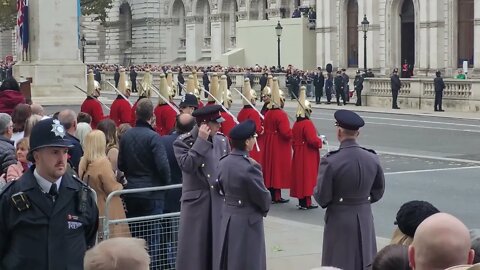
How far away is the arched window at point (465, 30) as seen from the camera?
48.3 metres

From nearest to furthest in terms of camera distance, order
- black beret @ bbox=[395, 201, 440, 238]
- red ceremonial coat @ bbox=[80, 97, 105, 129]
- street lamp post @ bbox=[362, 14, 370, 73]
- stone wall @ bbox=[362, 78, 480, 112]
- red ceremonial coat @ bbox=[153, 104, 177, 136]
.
→ black beret @ bbox=[395, 201, 440, 238] → red ceremonial coat @ bbox=[153, 104, 177, 136] → red ceremonial coat @ bbox=[80, 97, 105, 129] → stone wall @ bbox=[362, 78, 480, 112] → street lamp post @ bbox=[362, 14, 370, 73]

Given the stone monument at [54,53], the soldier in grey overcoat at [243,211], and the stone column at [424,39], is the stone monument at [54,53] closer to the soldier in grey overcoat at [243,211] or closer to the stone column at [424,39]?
the soldier in grey overcoat at [243,211]

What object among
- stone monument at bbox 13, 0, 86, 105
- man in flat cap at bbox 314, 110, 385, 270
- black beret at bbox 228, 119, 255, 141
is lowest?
man in flat cap at bbox 314, 110, 385, 270

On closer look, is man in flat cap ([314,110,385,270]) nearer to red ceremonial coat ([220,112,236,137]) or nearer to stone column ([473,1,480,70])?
red ceremonial coat ([220,112,236,137])

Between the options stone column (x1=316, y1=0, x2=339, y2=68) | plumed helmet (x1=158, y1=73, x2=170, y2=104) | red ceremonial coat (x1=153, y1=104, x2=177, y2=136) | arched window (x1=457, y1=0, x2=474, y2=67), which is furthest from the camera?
stone column (x1=316, y1=0, x2=339, y2=68)

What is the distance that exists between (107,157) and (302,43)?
48944 mm

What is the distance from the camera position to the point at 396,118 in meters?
36.3

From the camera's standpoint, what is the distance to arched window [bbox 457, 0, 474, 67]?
1902 inches

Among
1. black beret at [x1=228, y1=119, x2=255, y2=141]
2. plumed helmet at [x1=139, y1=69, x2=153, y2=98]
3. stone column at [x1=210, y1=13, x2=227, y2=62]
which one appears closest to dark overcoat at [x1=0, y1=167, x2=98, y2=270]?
black beret at [x1=228, y1=119, x2=255, y2=141]

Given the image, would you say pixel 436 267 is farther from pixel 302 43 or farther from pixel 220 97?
pixel 302 43

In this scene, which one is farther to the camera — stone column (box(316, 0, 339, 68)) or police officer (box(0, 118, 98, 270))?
stone column (box(316, 0, 339, 68))

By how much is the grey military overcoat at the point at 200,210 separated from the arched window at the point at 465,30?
40312 mm

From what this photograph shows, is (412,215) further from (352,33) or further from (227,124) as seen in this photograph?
(352,33)

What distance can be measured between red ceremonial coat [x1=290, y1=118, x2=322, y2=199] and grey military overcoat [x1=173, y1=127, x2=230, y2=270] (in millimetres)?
6276
